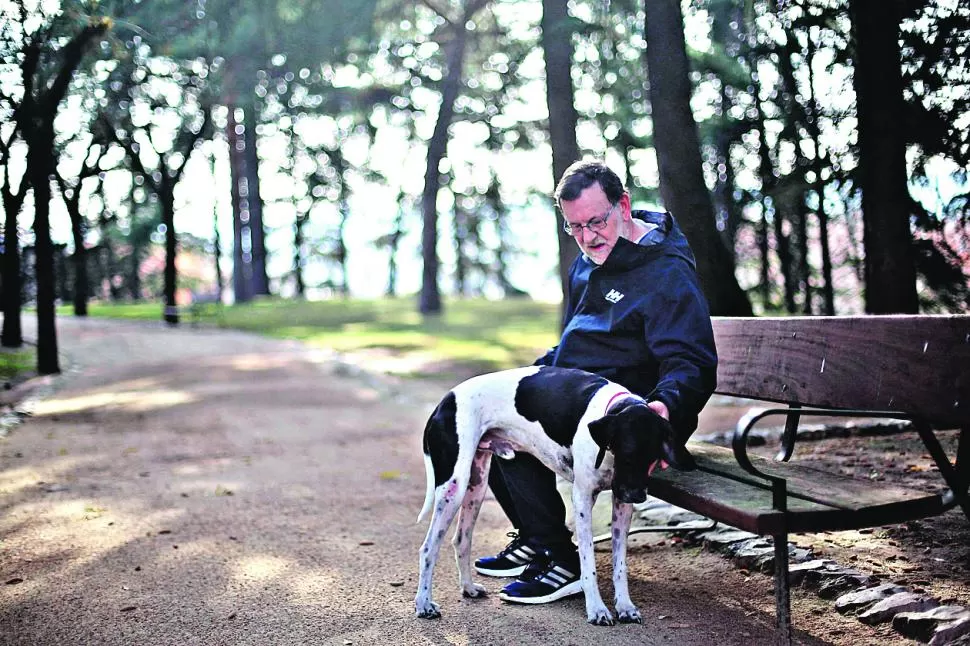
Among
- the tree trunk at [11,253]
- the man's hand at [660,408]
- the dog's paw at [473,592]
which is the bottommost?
the dog's paw at [473,592]

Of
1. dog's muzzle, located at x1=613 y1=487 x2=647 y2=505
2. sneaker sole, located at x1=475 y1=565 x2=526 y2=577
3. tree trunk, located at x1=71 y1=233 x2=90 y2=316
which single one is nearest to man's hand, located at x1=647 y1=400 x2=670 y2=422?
dog's muzzle, located at x1=613 y1=487 x2=647 y2=505

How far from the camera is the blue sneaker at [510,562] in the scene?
4391 mm

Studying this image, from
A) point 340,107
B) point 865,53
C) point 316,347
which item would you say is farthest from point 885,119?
point 340,107

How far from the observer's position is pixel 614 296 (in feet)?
13.4

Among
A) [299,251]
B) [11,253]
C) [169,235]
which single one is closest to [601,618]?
[11,253]

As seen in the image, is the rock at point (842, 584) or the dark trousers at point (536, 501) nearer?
the rock at point (842, 584)

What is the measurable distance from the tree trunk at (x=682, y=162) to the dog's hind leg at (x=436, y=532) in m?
5.08

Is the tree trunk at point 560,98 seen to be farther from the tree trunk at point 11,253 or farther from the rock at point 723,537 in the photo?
the tree trunk at point 11,253

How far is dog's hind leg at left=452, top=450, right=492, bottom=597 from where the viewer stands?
413 centimetres

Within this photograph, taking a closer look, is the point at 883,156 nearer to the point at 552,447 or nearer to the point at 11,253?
the point at 552,447

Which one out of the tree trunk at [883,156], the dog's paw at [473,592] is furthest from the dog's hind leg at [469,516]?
the tree trunk at [883,156]

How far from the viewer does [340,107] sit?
1089 inches

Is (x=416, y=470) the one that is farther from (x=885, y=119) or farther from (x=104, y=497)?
(x=885, y=119)

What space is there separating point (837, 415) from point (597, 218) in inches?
50.6
